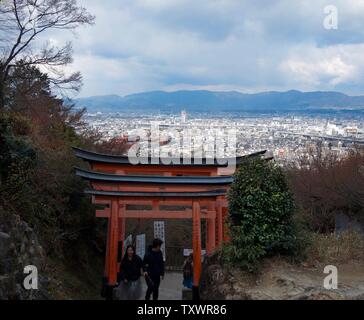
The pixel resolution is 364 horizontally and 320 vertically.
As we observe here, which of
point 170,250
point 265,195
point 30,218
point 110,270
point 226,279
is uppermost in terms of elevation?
point 265,195

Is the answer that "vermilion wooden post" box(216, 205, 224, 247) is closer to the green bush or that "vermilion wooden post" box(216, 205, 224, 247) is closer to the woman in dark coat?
the woman in dark coat

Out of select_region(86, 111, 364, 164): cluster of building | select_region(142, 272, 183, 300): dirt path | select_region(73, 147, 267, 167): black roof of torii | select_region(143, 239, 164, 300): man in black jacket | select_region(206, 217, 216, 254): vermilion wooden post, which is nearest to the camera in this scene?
select_region(143, 239, 164, 300): man in black jacket

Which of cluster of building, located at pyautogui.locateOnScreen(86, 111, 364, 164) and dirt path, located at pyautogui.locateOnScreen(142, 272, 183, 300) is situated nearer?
dirt path, located at pyautogui.locateOnScreen(142, 272, 183, 300)

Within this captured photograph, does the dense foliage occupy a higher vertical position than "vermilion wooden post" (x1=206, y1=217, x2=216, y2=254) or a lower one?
higher

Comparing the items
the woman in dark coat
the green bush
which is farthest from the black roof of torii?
the green bush

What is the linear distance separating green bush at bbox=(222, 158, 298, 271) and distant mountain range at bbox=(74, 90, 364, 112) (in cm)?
3571

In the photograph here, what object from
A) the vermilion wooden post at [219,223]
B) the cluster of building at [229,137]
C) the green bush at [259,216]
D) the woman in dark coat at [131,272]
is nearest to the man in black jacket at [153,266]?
the woman in dark coat at [131,272]

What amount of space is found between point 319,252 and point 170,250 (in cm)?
1155

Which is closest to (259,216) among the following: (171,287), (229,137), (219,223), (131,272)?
(131,272)

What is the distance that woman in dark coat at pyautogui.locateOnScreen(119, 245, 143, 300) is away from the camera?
8562 mm

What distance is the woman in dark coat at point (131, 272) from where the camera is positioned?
337 inches
